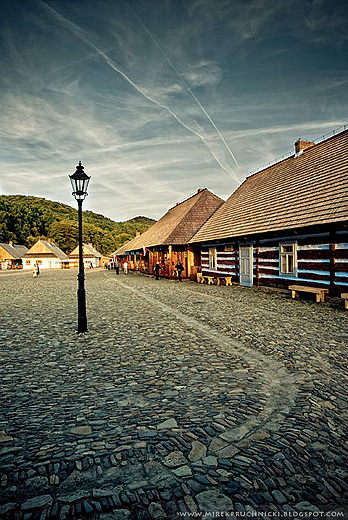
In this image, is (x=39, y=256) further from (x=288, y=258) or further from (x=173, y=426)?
(x=173, y=426)

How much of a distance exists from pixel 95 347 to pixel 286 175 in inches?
593

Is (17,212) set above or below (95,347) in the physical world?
above

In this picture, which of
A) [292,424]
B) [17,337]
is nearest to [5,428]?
[292,424]

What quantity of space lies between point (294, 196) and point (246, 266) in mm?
4758

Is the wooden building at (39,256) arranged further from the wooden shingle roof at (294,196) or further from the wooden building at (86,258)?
the wooden shingle roof at (294,196)

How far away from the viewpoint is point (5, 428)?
3172mm

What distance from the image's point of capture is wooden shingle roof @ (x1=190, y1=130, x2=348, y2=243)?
39.5ft

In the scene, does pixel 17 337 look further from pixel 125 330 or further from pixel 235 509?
pixel 235 509

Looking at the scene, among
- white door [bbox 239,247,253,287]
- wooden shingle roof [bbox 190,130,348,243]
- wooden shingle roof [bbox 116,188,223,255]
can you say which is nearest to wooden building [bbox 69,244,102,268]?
wooden shingle roof [bbox 116,188,223,255]

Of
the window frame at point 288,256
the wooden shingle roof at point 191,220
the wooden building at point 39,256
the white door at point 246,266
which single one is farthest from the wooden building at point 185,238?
the wooden building at point 39,256

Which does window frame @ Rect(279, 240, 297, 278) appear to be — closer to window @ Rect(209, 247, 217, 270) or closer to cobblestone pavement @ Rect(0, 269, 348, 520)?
window @ Rect(209, 247, 217, 270)

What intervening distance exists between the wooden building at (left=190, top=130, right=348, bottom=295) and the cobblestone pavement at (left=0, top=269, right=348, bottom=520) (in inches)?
246

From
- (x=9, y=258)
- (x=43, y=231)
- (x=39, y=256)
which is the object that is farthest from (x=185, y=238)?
(x=43, y=231)

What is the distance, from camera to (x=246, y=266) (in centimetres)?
1762
